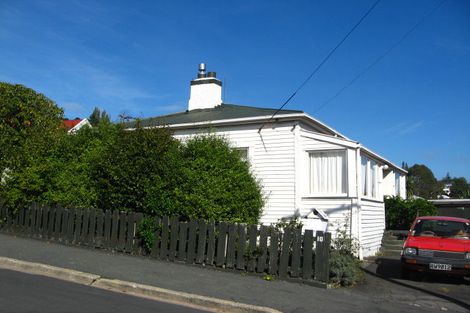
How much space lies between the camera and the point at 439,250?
10172 millimetres

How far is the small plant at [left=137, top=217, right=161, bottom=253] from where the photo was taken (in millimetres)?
11164

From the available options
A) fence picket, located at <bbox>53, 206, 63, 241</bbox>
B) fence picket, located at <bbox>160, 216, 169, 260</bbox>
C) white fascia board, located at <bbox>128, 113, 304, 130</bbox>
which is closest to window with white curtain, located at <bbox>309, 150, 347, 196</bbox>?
white fascia board, located at <bbox>128, 113, 304, 130</bbox>

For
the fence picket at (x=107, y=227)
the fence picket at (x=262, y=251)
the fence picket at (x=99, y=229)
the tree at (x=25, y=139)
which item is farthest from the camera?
the tree at (x=25, y=139)

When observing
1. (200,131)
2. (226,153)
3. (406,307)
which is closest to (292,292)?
(406,307)

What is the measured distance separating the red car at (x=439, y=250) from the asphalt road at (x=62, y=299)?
5821mm

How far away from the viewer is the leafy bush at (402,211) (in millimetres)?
19047

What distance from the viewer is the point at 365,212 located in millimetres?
14078

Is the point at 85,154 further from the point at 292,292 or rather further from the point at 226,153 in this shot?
the point at 292,292

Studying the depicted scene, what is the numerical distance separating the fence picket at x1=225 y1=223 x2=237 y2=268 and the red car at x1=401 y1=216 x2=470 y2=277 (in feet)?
13.0


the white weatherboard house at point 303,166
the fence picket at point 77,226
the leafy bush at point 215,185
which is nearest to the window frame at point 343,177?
the white weatherboard house at point 303,166

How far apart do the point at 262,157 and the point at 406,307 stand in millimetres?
7418

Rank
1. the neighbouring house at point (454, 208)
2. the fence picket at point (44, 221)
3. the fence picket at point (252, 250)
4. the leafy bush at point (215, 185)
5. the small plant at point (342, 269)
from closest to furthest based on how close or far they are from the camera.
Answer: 1. the small plant at point (342, 269)
2. the fence picket at point (252, 250)
3. the leafy bush at point (215, 185)
4. the fence picket at point (44, 221)
5. the neighbouring house at point (454, 208)

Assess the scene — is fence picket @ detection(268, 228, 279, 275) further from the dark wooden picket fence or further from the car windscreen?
the car windscreen

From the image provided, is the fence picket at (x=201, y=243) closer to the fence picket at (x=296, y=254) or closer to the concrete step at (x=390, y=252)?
the fence picket at (x=296, y=254)
